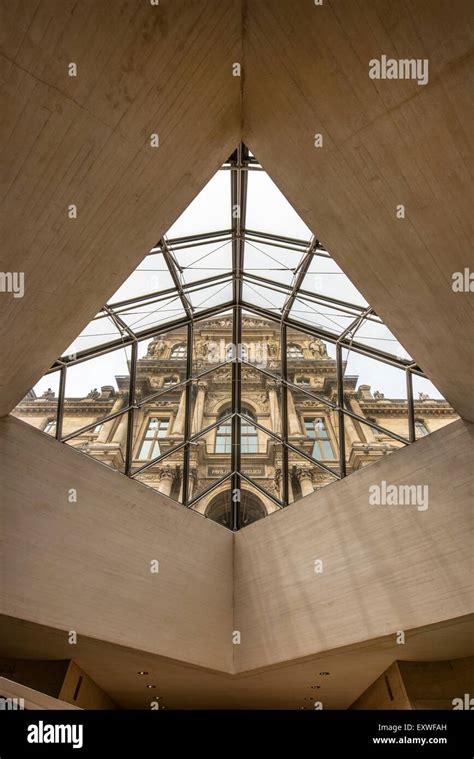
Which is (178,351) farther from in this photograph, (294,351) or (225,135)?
(225,135)

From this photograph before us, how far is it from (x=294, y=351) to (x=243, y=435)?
13.2 feet

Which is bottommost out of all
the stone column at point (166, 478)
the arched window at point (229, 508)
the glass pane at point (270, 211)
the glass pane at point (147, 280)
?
the arched window at point (229, 508)

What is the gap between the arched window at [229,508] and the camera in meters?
23.6

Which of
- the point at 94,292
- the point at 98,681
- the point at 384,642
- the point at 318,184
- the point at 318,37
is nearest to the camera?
the point at 318,37

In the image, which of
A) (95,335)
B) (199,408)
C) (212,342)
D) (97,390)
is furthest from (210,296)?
(97,390)

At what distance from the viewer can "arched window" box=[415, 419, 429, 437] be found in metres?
19.4

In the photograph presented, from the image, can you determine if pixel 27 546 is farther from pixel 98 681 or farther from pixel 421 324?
pixel 421 324

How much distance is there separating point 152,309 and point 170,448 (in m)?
5.41

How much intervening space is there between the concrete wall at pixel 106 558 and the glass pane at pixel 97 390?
161 cm

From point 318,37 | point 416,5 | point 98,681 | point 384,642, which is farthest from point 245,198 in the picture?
point 98,681

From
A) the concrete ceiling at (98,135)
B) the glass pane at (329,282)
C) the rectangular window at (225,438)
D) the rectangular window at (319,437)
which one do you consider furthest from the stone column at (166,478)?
the concrete ceiling at (98,135)

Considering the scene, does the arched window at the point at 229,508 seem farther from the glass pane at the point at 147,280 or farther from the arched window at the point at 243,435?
the glass pane at the point at 147,280

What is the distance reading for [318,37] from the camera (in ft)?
31.0

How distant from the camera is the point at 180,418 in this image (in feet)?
77.0
